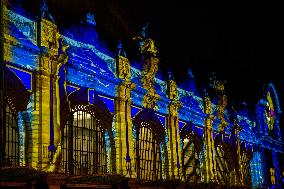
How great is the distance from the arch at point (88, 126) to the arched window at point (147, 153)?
2890mm

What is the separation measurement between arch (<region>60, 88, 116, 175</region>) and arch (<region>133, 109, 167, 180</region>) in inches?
110

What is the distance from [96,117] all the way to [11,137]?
5.84 m

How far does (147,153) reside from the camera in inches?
1187

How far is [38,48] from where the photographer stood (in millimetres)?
21922

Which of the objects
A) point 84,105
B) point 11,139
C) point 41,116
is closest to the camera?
point 11,139

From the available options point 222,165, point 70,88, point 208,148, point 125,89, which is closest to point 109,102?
point 125,89

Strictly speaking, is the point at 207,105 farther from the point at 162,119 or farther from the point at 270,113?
the point at 270,113

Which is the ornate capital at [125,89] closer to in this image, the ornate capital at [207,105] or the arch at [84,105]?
Answer: the arch at [84,105]

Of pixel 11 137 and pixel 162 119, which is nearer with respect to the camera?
pixel 11 137

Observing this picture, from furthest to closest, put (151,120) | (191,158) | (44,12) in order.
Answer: (191,158)
(151,120)
(44,12)

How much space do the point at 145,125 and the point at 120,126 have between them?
11.6 ft

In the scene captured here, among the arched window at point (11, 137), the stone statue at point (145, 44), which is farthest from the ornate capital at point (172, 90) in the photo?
the arched window at point (11, 137)

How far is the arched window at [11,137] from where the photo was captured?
66.8ft

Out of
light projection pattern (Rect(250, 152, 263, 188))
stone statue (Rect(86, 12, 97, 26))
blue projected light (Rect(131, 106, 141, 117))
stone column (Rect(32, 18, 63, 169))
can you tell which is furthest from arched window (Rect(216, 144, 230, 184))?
stone column (Rect(32, 18, 63, 169))
